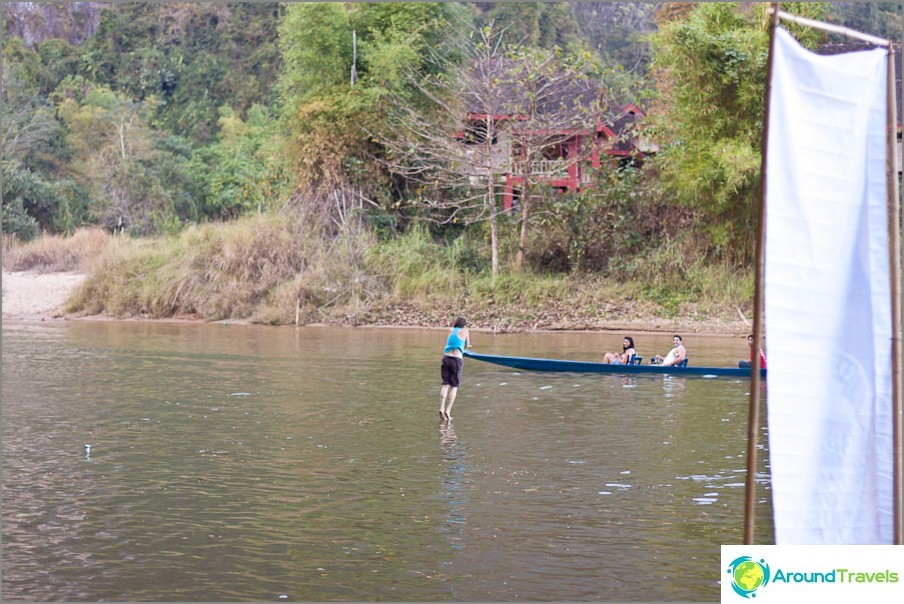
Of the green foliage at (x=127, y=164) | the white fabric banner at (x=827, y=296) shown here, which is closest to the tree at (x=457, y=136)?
the green foliage at (x=127, y=164)

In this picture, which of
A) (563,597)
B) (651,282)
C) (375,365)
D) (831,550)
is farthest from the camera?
(651,282)

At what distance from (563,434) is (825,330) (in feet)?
28.4

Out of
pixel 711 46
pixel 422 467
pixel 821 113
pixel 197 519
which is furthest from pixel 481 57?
pixel 821 113

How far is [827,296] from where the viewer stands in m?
5.61

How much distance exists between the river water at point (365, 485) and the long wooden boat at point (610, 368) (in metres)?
0.24

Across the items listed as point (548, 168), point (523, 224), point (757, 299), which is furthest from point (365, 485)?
point (548, 168)

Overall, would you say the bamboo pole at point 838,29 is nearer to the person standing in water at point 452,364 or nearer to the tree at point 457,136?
the person standing in water at point 452,364

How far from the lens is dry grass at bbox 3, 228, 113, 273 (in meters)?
36.9

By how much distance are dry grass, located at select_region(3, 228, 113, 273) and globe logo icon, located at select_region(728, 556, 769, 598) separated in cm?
3330

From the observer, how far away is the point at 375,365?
21688 mm

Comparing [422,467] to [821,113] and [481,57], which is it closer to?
[821,113]

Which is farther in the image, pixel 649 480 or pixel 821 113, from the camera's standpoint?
pixel 649 480

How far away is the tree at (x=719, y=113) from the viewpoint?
29.0 metres

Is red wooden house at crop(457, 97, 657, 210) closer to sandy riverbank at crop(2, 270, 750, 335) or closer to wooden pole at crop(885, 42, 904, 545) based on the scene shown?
sandy riverbank at crop(2, 270, 750, 335)
